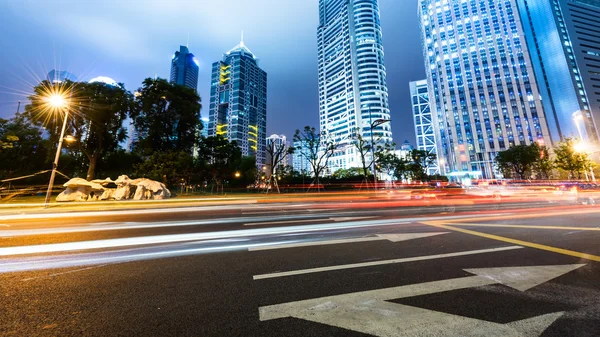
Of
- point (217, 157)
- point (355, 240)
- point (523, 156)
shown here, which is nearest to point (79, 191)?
point (217, 157)

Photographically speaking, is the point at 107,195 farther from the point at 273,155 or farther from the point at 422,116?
the point at 422,116

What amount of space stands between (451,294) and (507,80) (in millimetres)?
125728

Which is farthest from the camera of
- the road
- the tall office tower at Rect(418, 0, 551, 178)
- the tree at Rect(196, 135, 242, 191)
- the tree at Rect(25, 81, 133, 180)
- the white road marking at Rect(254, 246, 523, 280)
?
the tall office tower at Rect(418, 0, 551, 178)

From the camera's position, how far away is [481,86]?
91438mm

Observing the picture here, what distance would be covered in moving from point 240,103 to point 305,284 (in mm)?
154944

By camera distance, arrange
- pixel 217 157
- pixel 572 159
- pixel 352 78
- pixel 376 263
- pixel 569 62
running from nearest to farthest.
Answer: pixel 376 263 < pixel 572 159 < pixel 217 157 < pixel 569 62 < pixel 352 78

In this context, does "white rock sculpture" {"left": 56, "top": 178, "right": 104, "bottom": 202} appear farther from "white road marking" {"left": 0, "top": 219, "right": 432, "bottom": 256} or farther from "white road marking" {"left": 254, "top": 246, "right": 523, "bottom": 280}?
"white road marking" {"left": 254, "top": 246, "right": 523, "bottom": 280}

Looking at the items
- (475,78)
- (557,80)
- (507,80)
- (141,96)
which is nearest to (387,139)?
(475,78)

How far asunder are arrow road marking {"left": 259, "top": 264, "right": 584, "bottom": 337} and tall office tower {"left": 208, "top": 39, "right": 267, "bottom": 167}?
140931 mm

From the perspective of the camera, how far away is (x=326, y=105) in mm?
140125

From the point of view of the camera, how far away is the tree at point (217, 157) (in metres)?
40.3

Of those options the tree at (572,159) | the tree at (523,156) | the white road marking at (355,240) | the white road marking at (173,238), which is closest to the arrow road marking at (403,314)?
the white road marking at (355,240)

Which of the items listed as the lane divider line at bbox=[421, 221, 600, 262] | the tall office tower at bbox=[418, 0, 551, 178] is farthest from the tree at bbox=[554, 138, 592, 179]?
the lane divider line at bbox=[421, 221, 600, 262]

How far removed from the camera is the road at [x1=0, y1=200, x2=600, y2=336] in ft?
7.74
